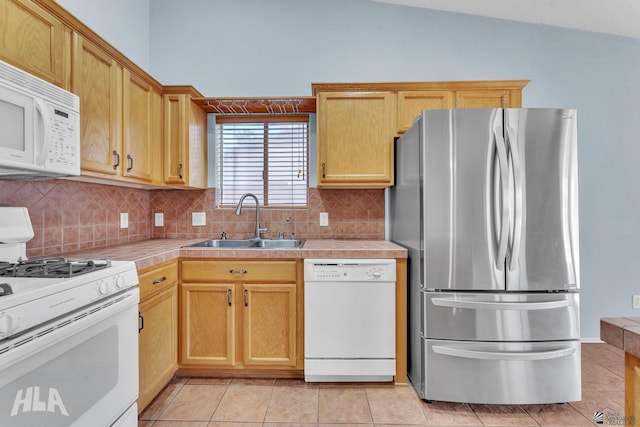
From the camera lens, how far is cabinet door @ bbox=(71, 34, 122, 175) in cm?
169

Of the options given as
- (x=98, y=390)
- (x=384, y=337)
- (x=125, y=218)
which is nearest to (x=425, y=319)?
(x=384, y=337)

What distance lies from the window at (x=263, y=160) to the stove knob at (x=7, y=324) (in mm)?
2070

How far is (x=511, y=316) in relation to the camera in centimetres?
190

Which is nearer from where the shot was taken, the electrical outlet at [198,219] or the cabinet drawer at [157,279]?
the cabinet drawer at [157,279]

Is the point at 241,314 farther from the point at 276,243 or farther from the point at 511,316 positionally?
the point at 511,316

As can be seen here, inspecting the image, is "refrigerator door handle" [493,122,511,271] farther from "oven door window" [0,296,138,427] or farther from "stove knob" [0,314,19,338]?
"stove knob" [0,314,19,338]

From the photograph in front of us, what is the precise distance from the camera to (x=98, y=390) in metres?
1.26

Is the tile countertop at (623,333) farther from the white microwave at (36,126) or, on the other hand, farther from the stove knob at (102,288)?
the white microwave at (36,126)

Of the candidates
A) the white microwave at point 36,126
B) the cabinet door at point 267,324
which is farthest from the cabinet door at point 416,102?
the white microwave at point 36,126

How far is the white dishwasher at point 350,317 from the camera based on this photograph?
7.10ft

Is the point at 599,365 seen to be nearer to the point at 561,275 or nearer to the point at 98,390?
the point at 561,275

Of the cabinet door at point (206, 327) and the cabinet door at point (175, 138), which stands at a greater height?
the cabinet door at point (175, 138)

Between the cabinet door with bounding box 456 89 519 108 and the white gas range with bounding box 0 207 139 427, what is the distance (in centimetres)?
240

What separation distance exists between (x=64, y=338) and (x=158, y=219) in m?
1.92
